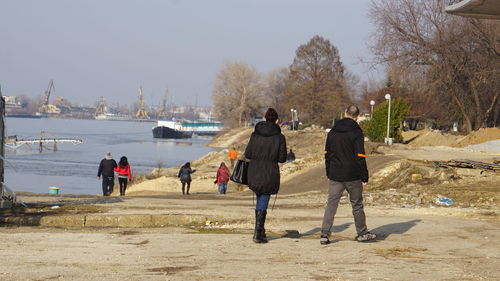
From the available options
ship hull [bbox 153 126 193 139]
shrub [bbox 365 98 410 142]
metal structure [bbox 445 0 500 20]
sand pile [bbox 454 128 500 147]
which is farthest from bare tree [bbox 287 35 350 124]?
metal structure [bbox 445 0 500 20]

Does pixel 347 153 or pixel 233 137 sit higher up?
pixel 347 153

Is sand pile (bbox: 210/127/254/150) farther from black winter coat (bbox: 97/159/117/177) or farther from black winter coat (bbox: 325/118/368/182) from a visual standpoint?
black winter coat (bbox: 325/118/368/182)

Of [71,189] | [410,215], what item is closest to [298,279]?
[410,215]

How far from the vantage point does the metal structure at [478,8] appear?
391 inches

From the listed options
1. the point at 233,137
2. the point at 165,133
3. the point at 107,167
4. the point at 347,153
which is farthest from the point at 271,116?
the point at 165,133

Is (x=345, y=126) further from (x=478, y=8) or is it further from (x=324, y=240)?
(x=478, y=8)

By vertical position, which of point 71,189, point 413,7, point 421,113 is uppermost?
point 413,7

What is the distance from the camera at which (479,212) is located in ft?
45.3

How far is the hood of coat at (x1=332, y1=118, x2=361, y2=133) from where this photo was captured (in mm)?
9770

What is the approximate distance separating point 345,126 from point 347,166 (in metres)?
0.51

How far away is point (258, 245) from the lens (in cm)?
951

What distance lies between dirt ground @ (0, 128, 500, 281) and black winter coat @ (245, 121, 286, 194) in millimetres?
750

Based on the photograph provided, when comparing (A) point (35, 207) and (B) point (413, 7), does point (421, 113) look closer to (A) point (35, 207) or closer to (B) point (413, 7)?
(B) point (413, 7)

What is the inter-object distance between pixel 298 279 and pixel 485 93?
5133 cm
